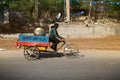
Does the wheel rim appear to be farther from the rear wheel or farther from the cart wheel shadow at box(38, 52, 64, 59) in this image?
the cart wheel shadow at box(38, 52, 64, 59)

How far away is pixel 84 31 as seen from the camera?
27.6 meters

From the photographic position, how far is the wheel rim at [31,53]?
16078mm

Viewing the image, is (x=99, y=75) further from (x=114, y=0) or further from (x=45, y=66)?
(x=114, y=0)

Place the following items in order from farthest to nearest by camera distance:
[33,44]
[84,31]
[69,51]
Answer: [84,31] → [69,51] → [33,44]

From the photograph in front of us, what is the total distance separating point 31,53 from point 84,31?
38.9 feet

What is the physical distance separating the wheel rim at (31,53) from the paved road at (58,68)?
249 mm

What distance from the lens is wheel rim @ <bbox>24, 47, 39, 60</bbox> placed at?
16078mm

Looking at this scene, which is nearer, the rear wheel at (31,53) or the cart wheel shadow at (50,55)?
the rear wheel at (31,53)

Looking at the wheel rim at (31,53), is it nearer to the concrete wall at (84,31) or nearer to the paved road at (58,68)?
the paved road at (58,68)

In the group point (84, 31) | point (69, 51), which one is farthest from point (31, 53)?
point (84, 31)

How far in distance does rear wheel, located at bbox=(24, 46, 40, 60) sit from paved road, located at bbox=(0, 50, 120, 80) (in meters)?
0.25

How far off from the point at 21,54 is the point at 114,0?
2066 centimetres

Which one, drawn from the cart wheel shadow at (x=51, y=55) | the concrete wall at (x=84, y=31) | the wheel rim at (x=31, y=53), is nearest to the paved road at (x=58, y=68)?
the cart wheel shadow at (x=51, y=55)

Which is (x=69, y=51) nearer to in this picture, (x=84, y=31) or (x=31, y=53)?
(x=31, y=53)
